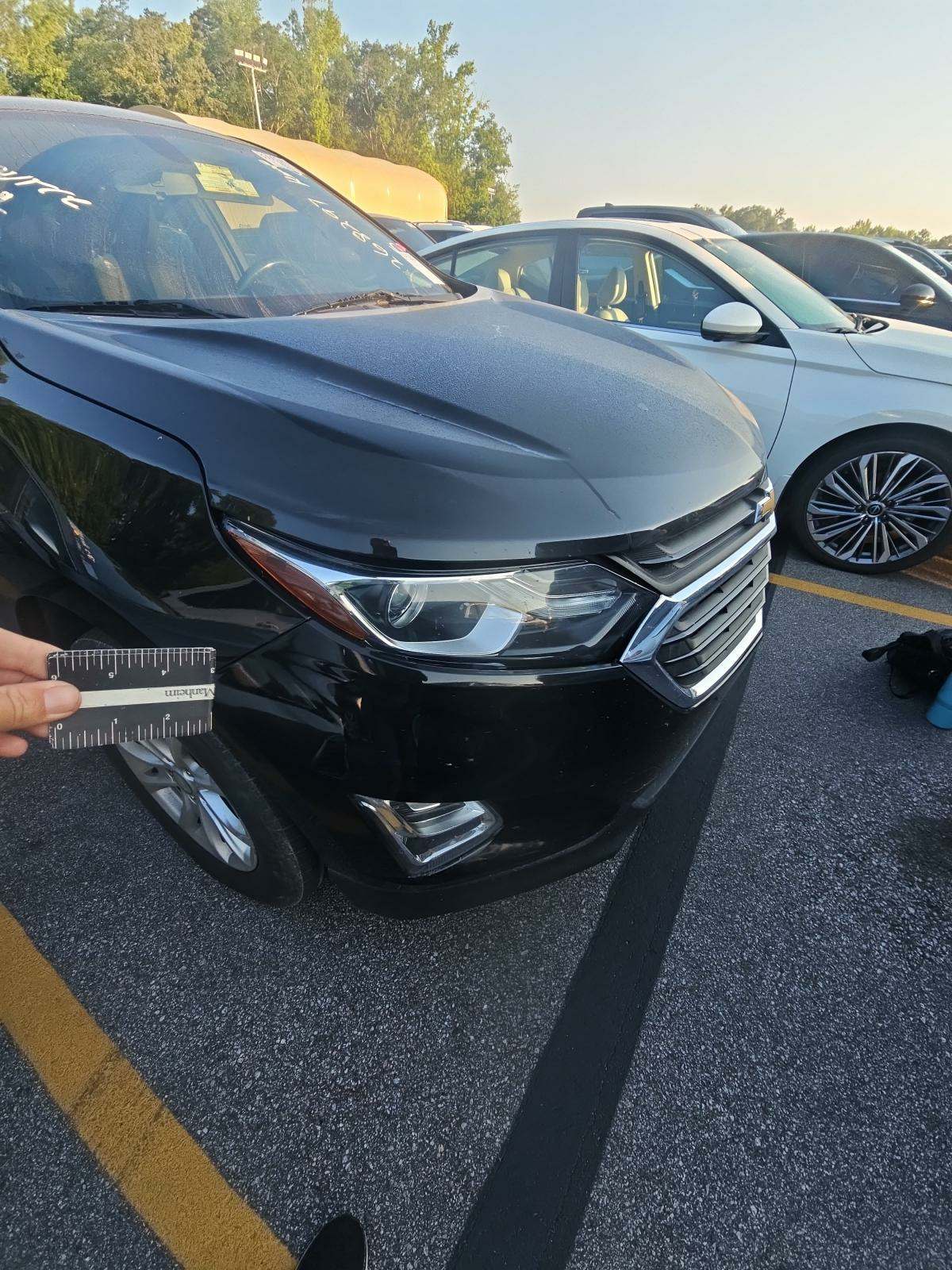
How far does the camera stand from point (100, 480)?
1356mm

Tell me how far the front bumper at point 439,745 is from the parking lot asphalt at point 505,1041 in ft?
1.27

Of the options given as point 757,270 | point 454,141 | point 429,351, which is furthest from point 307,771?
point 454,141

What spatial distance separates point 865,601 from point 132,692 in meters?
3.59

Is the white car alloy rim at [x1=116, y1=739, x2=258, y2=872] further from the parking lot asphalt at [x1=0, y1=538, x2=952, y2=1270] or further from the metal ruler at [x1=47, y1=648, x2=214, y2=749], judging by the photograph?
the metal ruler at [x1=47, y1=648, x2=214, y2=749]

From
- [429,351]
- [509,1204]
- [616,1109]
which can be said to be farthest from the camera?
[429,351]

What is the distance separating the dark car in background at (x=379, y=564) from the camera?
3.85 feet

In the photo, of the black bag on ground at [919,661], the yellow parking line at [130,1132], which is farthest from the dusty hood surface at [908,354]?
the yellow parking line at [130,1132]

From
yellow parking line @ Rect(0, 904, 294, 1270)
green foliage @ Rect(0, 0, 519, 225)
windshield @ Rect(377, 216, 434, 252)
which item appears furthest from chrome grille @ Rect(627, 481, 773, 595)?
green foliage @ Rect(0, 0, 519, 225)

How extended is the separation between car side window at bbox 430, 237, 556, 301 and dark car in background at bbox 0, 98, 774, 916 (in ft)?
9.09

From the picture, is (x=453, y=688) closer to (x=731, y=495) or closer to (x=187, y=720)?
(x=187, y=720)

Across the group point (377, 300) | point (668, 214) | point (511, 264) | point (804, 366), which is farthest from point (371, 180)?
point (377, 300)

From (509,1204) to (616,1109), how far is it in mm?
287

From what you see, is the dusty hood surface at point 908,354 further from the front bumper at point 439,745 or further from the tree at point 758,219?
the tree at point 758,219

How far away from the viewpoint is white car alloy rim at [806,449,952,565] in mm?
3438
